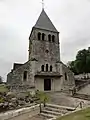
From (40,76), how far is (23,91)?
142 inches

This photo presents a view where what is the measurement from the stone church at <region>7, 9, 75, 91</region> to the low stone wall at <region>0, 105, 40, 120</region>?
37.4 ft

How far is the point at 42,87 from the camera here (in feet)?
73.7

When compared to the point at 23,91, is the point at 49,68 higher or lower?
higher

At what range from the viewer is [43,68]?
23.4 m

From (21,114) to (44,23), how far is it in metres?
20.6

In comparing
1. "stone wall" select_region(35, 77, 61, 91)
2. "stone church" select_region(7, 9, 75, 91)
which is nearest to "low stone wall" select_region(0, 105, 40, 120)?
"stone church" select_region(7, 9, 75, 91)

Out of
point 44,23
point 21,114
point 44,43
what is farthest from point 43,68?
point 21,114

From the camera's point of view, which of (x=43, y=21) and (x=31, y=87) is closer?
(x=31, y=87)

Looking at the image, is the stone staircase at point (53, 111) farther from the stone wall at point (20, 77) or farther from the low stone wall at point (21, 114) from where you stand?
the stone wall at point (20, 77)

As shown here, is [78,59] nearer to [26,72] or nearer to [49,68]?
[49,68]

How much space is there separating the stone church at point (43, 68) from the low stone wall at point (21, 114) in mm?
11411

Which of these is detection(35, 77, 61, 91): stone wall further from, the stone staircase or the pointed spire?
the stone staircase

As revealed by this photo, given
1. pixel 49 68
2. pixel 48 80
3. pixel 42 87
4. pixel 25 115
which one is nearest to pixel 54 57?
pixel 49 68

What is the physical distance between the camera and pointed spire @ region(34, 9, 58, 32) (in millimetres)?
25673
